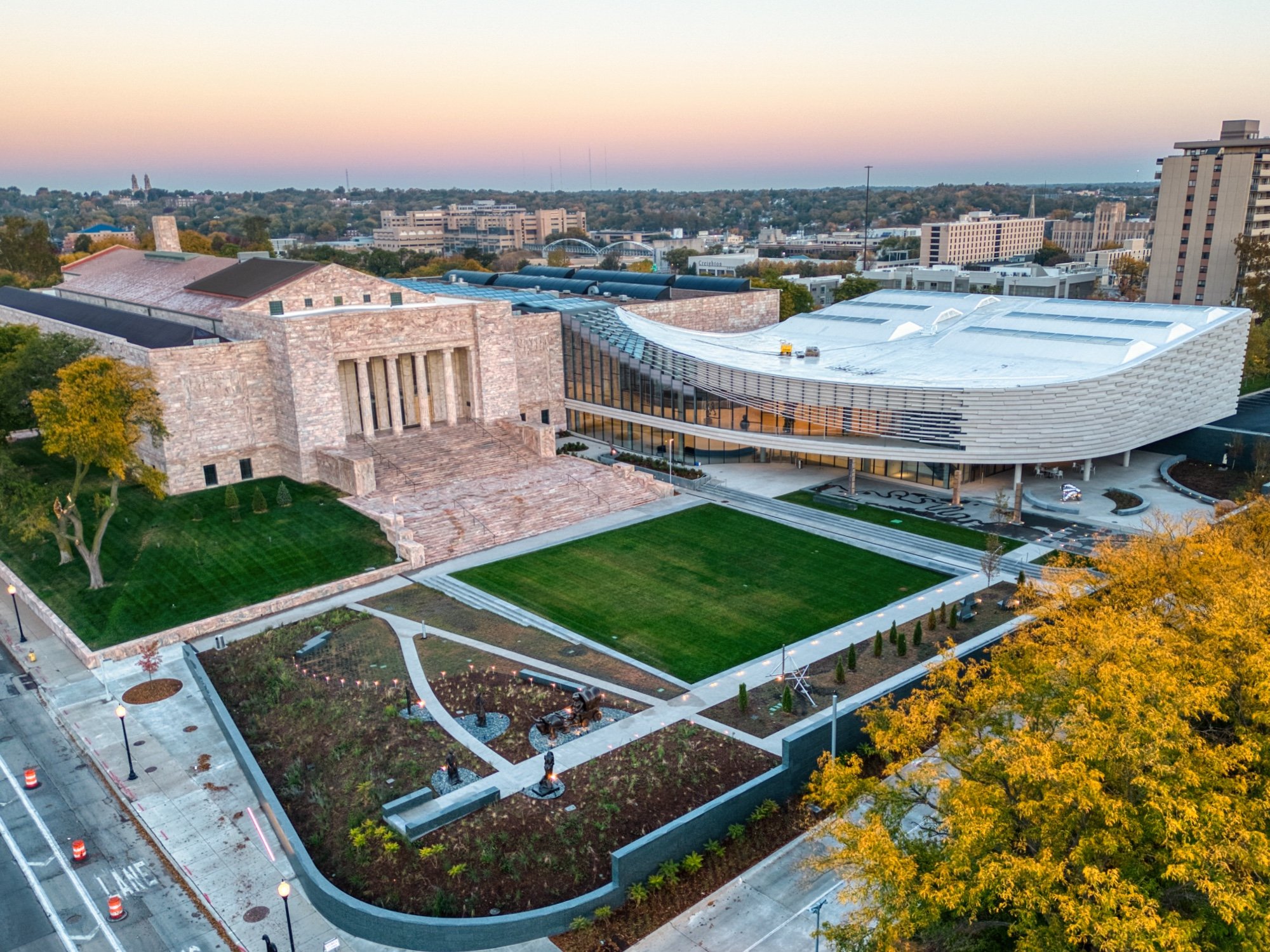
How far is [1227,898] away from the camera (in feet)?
49.8

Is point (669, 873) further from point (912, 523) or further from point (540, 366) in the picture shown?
point (540, 366)

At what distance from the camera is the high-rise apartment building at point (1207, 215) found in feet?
381

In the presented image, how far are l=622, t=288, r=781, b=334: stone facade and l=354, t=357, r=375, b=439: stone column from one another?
22.9 m

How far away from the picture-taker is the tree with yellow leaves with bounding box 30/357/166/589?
139ft

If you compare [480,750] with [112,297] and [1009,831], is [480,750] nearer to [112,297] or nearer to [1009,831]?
[1009,831]

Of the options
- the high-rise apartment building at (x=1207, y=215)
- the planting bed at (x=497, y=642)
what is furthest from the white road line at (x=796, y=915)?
the high-rise apartment building at (x=1207, y=215)

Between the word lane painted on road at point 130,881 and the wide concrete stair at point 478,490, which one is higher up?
the wide concrete stair at point 478,490

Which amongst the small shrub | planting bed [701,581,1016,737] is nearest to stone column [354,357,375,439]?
planting bed [701,581,1016,737]

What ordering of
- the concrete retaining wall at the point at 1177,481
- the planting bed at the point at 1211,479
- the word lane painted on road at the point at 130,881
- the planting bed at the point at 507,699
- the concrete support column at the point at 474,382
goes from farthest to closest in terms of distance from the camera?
the concrete support column at the point at 474,382
the planting bed at the point at 1211,479
the concrete retaining wall at the point at 1177,481
the planting bed at the point at 507,699
the word lane painted on road at the point at 130,881

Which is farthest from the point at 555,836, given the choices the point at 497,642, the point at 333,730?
the point at 497,642

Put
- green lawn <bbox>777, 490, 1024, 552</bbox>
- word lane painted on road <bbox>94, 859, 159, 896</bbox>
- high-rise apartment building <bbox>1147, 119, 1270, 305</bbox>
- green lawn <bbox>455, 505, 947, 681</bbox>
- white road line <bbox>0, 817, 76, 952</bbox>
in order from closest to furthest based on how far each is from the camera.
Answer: white road line <bbox>0, 817, 76, 952</bbox> → word lane painted on road <bbox>94, 859, 159, 896</bbox> → green lawn <bbox>455, 505, 947, 681</bbox> → green lawn <bbox>777, 490, 1024, 552</bbox> → high-rise apartment building <bbox>1147, 119, 1270, 305</bbox>

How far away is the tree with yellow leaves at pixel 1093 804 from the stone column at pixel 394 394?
148ft

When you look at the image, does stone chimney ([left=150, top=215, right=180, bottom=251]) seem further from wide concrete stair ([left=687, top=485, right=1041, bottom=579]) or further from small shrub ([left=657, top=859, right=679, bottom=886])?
small shrub ([left=657, top=859, right=679, bottom=886])

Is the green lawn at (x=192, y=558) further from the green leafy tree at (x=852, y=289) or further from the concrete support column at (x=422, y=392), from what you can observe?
the green leafy tree at (x=852, y=289)
